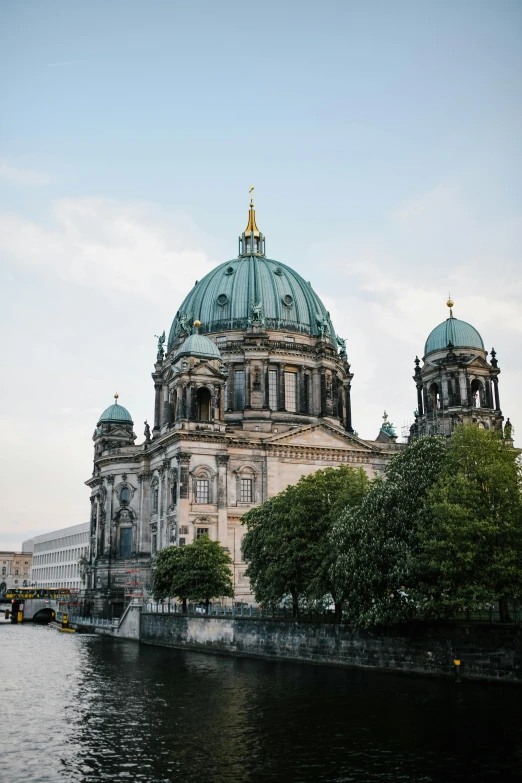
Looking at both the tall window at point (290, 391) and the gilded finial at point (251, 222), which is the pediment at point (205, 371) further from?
the gilded finial at point (251, 222)

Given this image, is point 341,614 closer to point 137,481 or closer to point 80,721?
point 80,721

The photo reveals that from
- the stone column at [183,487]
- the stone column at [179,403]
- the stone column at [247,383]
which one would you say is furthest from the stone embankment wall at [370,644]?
the stone column at [247,383]

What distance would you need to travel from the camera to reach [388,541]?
46781mm

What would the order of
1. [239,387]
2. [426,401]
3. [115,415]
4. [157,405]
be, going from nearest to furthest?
[426,401] < [239,387] < [157,405] < [115,415]

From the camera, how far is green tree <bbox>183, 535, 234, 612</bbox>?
70812 millimetres

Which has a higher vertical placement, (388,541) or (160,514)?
(160,514)

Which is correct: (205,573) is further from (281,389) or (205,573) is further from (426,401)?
(426,401)

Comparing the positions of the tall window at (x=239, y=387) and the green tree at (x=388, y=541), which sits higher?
the tall window at (x=239, y=387)

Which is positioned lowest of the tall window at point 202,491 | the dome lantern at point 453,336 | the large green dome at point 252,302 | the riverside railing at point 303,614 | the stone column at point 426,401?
the riverside railing at point 303,614

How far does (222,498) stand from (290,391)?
21.0m

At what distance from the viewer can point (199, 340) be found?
90500 millimetres

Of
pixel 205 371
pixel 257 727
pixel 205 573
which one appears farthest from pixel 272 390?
pixel 257 727

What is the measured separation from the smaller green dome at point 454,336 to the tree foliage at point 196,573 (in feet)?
126

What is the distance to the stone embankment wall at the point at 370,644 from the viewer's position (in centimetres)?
4109
